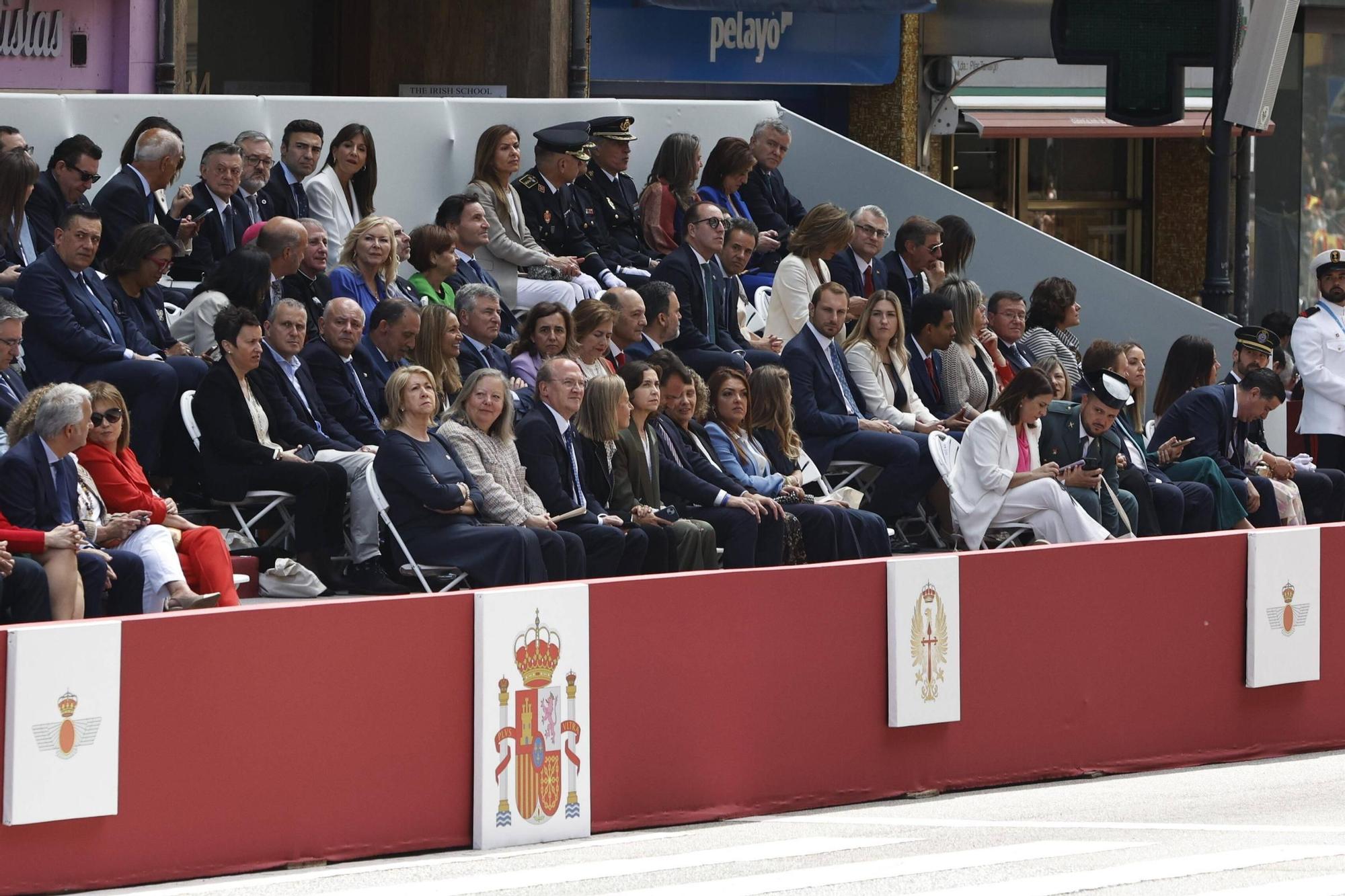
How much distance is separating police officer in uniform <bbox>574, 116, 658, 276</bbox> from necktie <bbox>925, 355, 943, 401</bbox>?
90.1 inches

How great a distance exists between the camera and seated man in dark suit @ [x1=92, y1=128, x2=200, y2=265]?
13781mm

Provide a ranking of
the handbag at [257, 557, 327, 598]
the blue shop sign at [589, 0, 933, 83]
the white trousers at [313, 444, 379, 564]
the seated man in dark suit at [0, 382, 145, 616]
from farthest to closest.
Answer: the blue shop sign at [589, 0, 933, 83], the white trousers at [313, 444, 379, 564], the handbag at [257, 557, 327, 598], the seated man in dark suit at [0, 382, 145, 616]

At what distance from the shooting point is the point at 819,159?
758 inches

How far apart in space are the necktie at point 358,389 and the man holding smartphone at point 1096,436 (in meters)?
4.31

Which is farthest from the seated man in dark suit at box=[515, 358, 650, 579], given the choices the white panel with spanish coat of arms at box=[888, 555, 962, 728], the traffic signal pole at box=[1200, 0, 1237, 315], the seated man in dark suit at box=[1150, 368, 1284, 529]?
the seated man in dark suit at box=[1150, 368, 1284, 529]

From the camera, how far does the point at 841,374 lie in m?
14.9

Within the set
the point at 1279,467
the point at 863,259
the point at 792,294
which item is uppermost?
the point at 863,259

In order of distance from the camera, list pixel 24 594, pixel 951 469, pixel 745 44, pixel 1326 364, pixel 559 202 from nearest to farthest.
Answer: pixel 24 594 → pixel 951 469 → pixel 559 202 → pixel 1326 364 → pixel 745 44

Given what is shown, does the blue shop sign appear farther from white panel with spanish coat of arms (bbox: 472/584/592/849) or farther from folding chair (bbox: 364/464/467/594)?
white panel with spanish coat of arms (bbox: 472/584/592/849)

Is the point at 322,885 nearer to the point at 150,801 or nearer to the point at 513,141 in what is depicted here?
the point at 150,801

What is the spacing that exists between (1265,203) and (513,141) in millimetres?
13911

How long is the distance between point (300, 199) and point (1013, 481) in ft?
16.3

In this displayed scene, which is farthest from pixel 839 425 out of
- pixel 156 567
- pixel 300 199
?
pixel 156 567

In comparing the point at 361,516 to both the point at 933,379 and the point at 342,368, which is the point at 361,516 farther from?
the point at 933,379
